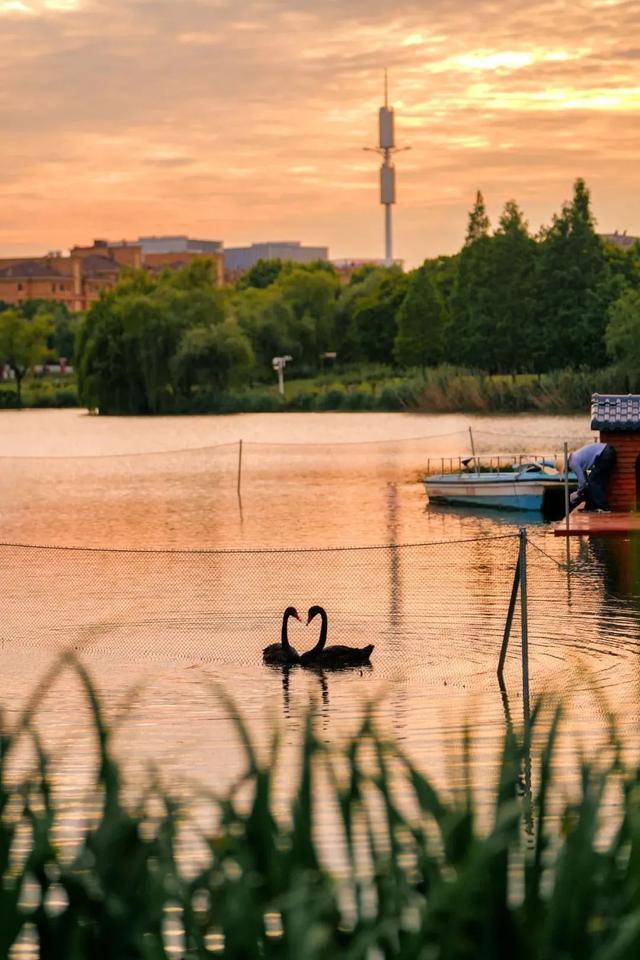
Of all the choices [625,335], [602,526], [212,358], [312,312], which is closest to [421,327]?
[312,312]

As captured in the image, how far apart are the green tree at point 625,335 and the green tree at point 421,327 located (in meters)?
17.9

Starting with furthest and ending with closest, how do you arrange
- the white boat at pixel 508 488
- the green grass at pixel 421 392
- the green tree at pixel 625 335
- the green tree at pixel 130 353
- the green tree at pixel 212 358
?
the green tree at pixel 212 358 → the green tree at pixel 130 353 → the green tree at pixel 625 335 → the green grass at pixel 421 392 → the white boat at pixel 508 488

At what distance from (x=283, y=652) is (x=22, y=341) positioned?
146 metres

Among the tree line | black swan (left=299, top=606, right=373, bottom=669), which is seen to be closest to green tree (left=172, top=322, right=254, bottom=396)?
the tree line

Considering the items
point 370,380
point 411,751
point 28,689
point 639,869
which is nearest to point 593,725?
point 411,751

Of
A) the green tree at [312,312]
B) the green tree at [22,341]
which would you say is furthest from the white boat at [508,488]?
the green tree at [22,341]

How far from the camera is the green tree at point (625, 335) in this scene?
370 feet

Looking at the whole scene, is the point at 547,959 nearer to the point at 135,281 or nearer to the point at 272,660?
the point at 272,660

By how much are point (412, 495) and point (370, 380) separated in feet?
280

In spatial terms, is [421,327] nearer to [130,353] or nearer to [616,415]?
[130,353]

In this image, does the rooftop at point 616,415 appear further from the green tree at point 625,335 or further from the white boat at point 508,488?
the green tree at point 625,335

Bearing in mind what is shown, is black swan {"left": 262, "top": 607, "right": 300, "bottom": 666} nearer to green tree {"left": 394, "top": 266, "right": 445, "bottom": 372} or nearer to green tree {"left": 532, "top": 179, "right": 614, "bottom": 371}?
green tree {"left": 532, "top": 179, "right": 614, "bottom": 371}

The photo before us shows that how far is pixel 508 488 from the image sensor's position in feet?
132

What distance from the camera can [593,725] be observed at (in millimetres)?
15383
